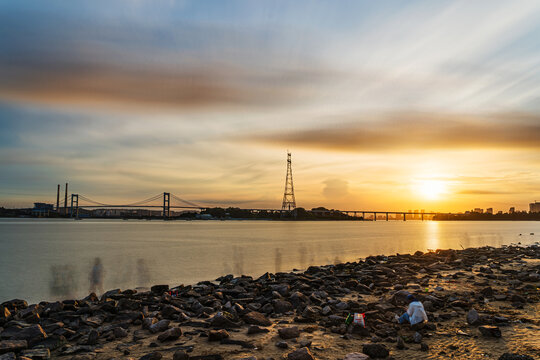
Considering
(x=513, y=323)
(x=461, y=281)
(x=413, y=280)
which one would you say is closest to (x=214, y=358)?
(x=513, y=323)

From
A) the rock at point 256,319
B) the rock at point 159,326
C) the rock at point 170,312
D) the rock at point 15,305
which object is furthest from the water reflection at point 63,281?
the rock at point 256,319

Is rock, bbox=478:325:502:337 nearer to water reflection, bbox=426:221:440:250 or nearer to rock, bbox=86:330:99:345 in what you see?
rock, bbox=86:330:99:345

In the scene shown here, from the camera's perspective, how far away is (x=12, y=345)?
6.07 metres

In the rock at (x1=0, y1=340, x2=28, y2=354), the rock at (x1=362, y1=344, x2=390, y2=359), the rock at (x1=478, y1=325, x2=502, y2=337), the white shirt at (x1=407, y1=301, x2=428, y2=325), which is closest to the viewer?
the rock at (x1=362, y1=344, x2=390, y2=359)

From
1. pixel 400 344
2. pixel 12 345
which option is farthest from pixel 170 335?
pixel 400 344

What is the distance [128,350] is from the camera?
5.99 metres

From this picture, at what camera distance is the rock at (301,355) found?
5383 mm

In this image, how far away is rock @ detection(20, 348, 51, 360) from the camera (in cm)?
573

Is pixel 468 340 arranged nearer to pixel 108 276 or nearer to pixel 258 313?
pixel 258 313

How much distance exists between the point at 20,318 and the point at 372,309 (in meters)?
7.41

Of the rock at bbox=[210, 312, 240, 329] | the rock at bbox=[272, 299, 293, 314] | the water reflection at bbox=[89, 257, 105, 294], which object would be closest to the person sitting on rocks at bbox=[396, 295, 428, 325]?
the rock at bbox=[272, 299, 293, 314]

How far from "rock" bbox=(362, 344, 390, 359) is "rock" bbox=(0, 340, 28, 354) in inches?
215

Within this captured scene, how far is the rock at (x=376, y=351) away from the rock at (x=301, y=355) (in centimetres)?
84

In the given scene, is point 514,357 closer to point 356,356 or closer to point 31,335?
point 356,356
